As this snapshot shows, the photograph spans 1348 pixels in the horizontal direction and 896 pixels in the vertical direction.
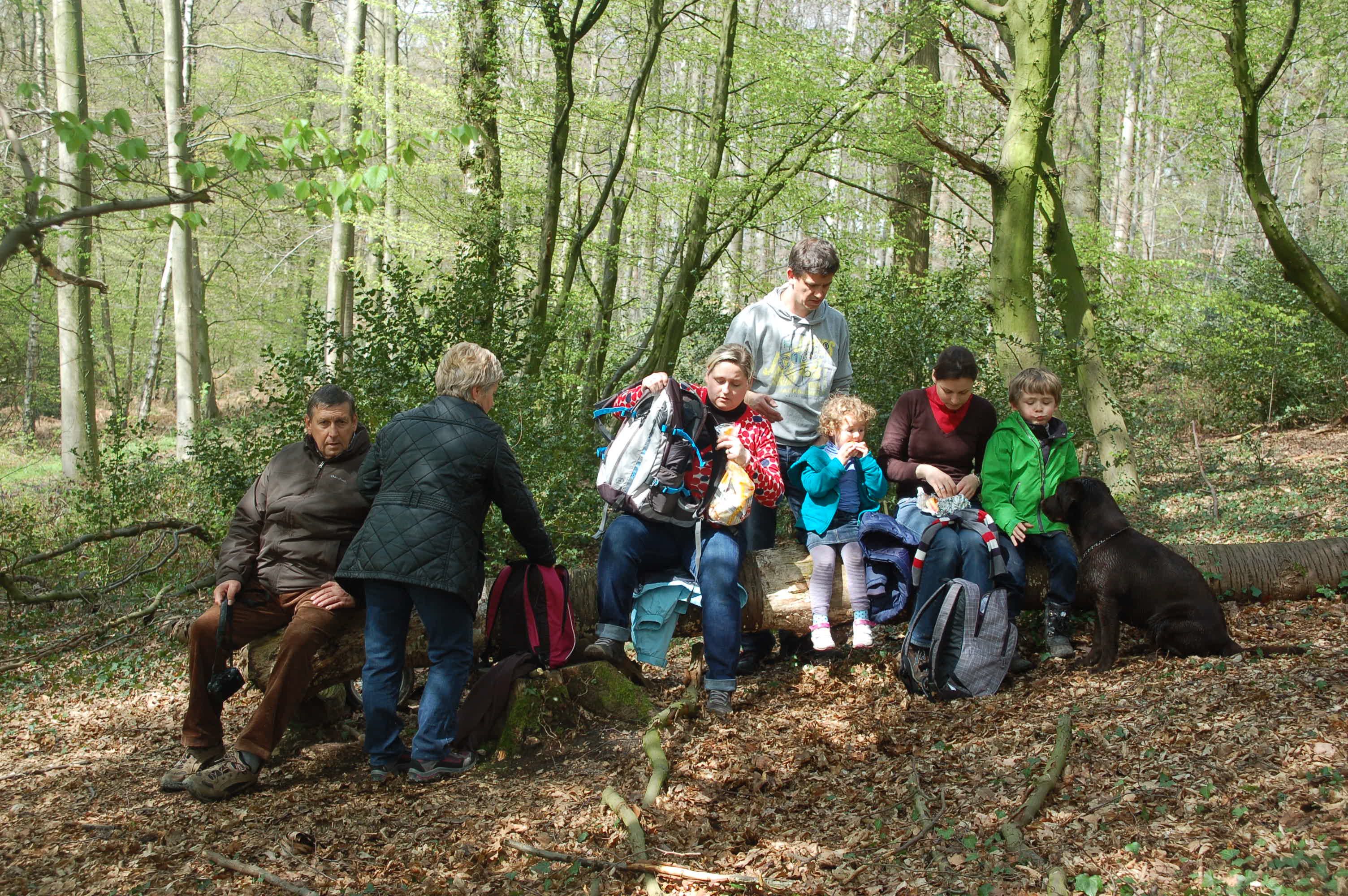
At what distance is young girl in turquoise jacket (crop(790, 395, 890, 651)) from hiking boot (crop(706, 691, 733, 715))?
0.58 m

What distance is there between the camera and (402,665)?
13.4ft

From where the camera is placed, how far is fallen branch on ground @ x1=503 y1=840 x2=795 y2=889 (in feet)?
9.57

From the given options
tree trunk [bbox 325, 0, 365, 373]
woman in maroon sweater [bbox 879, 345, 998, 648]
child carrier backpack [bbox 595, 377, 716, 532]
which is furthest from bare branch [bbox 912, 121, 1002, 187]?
tree trunk [bbox 325, 0, 365, 373]

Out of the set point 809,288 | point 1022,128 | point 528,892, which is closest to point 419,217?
point 1022,128

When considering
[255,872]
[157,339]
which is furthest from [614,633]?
[157,339]

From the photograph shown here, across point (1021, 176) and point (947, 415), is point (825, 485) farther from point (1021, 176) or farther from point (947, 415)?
point (1021, 176)

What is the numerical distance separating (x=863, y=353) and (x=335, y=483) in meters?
5.04

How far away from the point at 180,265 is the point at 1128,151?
60.9 ft

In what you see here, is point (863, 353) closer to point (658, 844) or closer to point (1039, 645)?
point (1039, 645)

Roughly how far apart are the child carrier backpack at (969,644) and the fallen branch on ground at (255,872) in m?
2.89

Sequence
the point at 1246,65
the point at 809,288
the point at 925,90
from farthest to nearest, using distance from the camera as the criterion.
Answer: the point at 925,90
the point at 1246,65
the point at 809,288

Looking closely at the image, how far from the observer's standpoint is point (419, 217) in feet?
45.8

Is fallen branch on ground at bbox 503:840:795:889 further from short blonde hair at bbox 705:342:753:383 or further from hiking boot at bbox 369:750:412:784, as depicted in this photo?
short blonde hair at bbox 705:342:753:383

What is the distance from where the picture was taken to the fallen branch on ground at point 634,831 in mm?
2945
